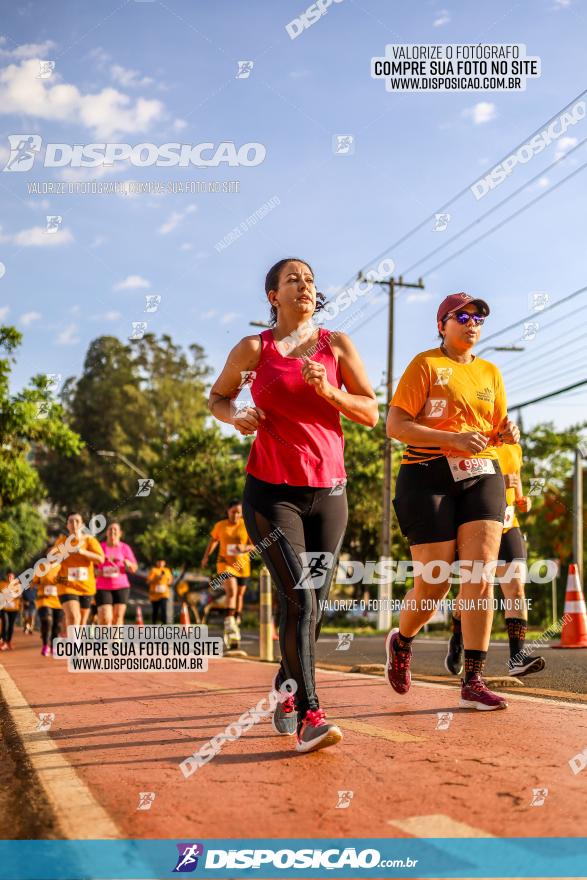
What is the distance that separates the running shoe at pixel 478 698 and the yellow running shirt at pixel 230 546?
26.7 feet

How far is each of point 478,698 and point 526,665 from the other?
2.24 meters

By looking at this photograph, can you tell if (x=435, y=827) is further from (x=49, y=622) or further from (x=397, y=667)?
(x=49, y=622)

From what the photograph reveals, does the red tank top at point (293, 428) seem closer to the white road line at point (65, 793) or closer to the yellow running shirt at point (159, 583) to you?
the white road line at point (65, 793)

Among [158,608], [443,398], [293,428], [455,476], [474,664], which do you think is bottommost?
[158,608]

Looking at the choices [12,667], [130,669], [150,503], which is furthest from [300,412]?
[150,503]

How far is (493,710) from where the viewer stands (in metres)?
5.02

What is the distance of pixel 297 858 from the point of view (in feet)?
8.14

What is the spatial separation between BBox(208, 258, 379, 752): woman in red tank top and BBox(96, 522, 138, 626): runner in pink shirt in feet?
28.8

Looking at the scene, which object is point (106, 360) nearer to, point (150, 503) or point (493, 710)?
point (150, 503)

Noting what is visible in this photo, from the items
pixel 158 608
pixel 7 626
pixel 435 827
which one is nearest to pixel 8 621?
pixel 7 626

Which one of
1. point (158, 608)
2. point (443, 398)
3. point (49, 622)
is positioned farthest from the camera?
point (158, 608)

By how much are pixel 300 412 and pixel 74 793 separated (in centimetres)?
189

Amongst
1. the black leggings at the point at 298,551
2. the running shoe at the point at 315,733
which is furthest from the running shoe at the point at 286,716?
the running shoe at the point at 315,733

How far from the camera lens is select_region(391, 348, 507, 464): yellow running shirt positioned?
527cm
